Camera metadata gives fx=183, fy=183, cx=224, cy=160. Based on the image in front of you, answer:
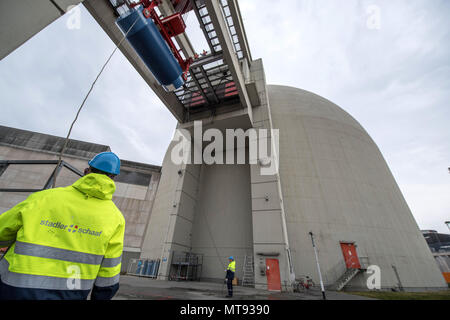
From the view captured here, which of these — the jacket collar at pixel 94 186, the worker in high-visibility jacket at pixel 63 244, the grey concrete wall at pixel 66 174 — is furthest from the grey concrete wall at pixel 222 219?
the jacket collar at pixel 94 186

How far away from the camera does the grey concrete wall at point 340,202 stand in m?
12.0

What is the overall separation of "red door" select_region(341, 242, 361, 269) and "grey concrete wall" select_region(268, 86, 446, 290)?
0.38 meters

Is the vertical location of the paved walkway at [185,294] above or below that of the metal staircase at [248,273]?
below

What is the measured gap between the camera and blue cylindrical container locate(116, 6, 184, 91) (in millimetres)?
5363

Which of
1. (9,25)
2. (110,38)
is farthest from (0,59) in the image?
(110,38)

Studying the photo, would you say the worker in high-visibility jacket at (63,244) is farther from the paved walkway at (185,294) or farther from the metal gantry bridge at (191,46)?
the paved walkway at (185,294)

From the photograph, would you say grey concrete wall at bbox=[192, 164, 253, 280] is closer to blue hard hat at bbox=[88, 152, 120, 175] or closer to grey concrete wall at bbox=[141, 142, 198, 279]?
grey concrete wall at bbox=[141, 142, 198, 279]

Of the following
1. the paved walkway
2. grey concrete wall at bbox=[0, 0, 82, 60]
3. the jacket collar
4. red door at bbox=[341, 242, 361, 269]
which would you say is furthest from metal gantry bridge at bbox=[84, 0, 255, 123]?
red door at bbox=[341, 242, 361, 269]

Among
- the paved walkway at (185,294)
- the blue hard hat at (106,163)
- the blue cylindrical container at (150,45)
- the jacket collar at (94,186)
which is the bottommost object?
the paved walkway at (185,294)

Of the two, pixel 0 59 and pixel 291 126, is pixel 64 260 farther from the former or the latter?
pixel 291 126

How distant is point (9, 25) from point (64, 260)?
271 centimetres

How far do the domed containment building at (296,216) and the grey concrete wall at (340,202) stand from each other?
7 centimetres

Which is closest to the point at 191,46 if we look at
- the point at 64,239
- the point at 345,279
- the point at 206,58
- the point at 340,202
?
the point at 206,58
